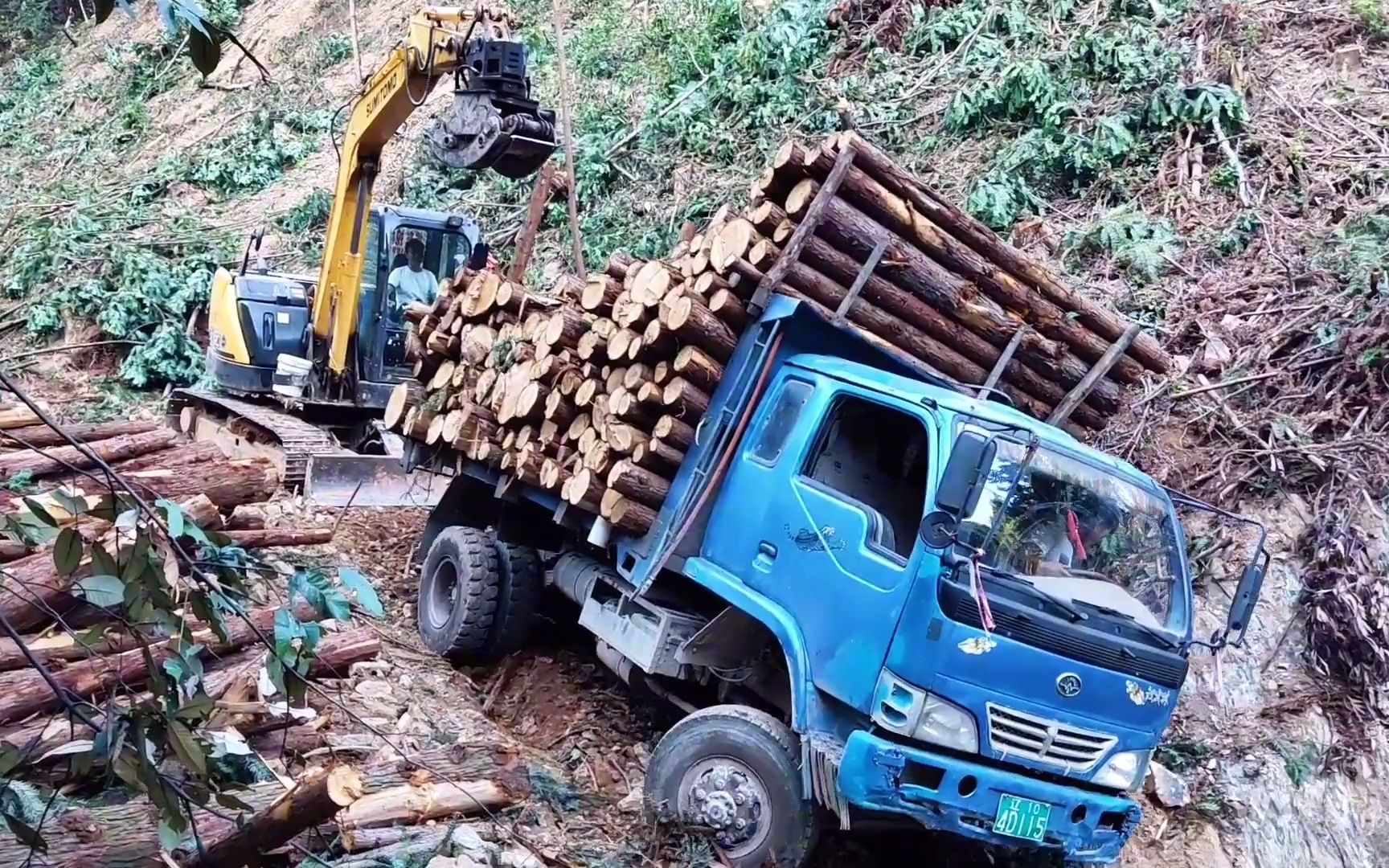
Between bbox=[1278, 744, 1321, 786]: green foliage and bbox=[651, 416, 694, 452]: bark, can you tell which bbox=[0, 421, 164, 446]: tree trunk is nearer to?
bbox=[651, 416, 694, 452]: bark

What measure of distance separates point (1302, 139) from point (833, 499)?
8042 millimetres

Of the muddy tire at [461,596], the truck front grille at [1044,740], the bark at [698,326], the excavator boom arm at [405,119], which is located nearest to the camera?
the truck front grille at [1044,740]

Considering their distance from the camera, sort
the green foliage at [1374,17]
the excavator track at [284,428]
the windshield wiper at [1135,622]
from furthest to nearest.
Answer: the green foliage at [1374,17] < the excavator track at [284,428] < the windshield wiper at [1135,622]

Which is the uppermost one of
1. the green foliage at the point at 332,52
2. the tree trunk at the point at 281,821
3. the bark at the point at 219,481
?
the green foliage at the point at 332,52

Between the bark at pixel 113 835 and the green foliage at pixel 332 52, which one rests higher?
the green foliage at pixel 332 52

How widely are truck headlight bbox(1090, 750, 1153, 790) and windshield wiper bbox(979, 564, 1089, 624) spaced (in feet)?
2.43

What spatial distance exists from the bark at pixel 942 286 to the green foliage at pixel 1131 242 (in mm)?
3955

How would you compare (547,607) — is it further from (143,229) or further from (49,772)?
(143,229)

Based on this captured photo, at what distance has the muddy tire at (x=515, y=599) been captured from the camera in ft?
25.6

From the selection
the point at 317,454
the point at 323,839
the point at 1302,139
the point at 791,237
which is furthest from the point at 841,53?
the point at 323,839

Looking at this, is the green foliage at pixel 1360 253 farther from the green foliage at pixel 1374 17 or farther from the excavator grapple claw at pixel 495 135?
the excavator grapple claw at pixel 495 135

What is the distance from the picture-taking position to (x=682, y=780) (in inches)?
228

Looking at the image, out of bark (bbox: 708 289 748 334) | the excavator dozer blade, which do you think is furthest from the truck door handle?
the excavator dozer blade

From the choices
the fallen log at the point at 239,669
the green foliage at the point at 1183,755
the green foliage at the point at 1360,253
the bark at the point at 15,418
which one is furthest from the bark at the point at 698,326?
the green foliage at the point at 1360,253
